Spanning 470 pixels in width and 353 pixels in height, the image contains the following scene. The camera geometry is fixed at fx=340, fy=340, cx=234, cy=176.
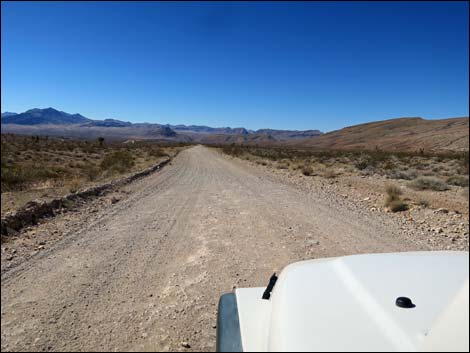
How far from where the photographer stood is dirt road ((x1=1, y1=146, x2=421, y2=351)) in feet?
10.8

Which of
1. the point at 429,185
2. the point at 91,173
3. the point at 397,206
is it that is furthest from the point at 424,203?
the point at 91,173

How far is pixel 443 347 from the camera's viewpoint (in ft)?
4.23

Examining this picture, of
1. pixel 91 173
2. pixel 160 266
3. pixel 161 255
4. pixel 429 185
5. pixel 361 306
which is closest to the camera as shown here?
pixel 361 306

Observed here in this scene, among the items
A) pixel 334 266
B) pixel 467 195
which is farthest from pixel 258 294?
pixel 467 195

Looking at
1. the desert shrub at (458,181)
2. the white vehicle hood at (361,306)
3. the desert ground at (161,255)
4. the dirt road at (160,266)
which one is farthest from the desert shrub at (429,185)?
the white vehicle hood at (361,306)

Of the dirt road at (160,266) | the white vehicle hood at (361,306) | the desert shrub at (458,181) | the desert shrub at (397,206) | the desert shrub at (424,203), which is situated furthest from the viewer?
the desert shrub at (458,181)

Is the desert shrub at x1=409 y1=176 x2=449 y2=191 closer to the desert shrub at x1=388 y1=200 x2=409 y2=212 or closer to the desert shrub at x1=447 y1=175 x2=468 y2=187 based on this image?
the desert shrub at x1=447 y1=175 x2=468 y2=187

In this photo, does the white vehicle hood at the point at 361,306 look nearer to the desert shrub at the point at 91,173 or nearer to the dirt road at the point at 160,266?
the dirt road at the point at 160,266

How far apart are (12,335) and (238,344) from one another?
8.76 ft

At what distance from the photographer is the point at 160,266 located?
505cm

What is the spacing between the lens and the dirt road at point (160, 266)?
3.30 metres

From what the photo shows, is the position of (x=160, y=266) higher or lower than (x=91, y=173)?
higher

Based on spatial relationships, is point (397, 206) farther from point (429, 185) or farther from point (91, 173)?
point (91, 173)

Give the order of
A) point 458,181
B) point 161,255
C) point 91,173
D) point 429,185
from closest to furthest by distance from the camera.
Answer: point 161,255 → point 429,185 → point 458,181 → point 91,173
